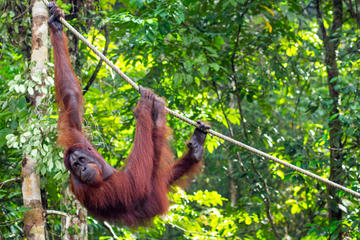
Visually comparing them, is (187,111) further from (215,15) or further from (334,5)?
(334,5)

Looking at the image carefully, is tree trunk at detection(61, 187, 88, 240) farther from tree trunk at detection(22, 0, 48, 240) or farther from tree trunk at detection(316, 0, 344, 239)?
tree trunk at detection(316, 0, 344, 239)

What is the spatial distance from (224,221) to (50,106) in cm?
331

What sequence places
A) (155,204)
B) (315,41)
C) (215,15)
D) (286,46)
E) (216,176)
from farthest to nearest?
(216,176), (315,41), (286,46), (215,15), (155,204)

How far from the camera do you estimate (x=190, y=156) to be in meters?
4.26

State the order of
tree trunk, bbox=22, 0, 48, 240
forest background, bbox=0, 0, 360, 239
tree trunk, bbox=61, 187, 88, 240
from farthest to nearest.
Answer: tree trunk, bbox=61, 187, 88, 240 < forest background, bbox=0, 0, 360, 239 < tree trunk, bbox=22, 0, 48, 240

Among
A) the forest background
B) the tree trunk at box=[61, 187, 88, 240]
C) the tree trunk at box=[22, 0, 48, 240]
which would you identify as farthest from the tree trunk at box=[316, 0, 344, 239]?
the tree trunk at box=[22, 0, 48, 240]

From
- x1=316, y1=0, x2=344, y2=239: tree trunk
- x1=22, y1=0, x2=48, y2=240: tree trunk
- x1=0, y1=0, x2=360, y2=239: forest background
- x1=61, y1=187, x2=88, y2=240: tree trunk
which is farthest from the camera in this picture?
x1=316, y1=0, x2=344, y2=239: tree trunk

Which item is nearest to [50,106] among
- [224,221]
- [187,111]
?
[187,111]

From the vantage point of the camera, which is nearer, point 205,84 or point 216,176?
point 205,84

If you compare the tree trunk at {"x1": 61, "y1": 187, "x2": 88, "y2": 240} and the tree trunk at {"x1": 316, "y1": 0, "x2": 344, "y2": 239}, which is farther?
the tree trunk at {"x1": 316, "y1": 0, "x2": 344, "y2": 239}

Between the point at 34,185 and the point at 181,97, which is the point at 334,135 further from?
the point at 34,185

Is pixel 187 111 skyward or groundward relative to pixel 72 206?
skyward

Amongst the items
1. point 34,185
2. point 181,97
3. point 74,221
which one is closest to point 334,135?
point 181,97

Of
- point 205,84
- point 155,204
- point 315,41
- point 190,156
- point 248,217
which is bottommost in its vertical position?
point 248,217
